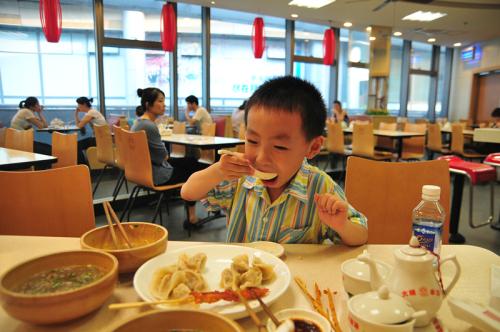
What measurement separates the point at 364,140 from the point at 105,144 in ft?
11.3

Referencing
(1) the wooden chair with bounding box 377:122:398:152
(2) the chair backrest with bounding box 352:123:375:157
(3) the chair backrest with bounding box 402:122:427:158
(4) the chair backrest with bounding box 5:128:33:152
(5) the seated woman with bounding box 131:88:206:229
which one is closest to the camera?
(5) the seated woman with bounding box 131:88:206:229

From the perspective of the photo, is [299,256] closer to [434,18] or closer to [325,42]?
[325,42]

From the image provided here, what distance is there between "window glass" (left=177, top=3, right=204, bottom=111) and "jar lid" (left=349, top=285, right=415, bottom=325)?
25.3 ft

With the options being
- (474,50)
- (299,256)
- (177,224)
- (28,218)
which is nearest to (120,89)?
(177,224)

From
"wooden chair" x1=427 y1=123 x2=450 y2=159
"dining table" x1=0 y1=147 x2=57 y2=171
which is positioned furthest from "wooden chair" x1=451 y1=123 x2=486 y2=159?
"dining table" x1=0 y1=147 x2=57 y2=171

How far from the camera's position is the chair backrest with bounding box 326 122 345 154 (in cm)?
543

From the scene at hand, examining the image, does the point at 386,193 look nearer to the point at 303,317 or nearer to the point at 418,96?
the point at 303,317

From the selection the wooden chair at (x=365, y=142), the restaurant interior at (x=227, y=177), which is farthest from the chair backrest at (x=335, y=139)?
the wooden chair at (x=365, y=142)

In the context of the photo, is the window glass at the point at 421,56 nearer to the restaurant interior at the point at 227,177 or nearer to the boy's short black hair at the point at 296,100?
the restaurant interior at the point at 227,177

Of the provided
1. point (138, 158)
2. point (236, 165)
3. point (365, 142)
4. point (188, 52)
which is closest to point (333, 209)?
point (236, 165)

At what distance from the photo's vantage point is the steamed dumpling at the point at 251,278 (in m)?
0.72

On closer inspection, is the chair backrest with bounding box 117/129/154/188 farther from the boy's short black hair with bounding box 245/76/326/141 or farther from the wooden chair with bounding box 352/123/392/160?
the wooden chair with bounding box 352/123/392/160

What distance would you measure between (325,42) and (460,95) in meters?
7.95

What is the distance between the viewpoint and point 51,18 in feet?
14.1
